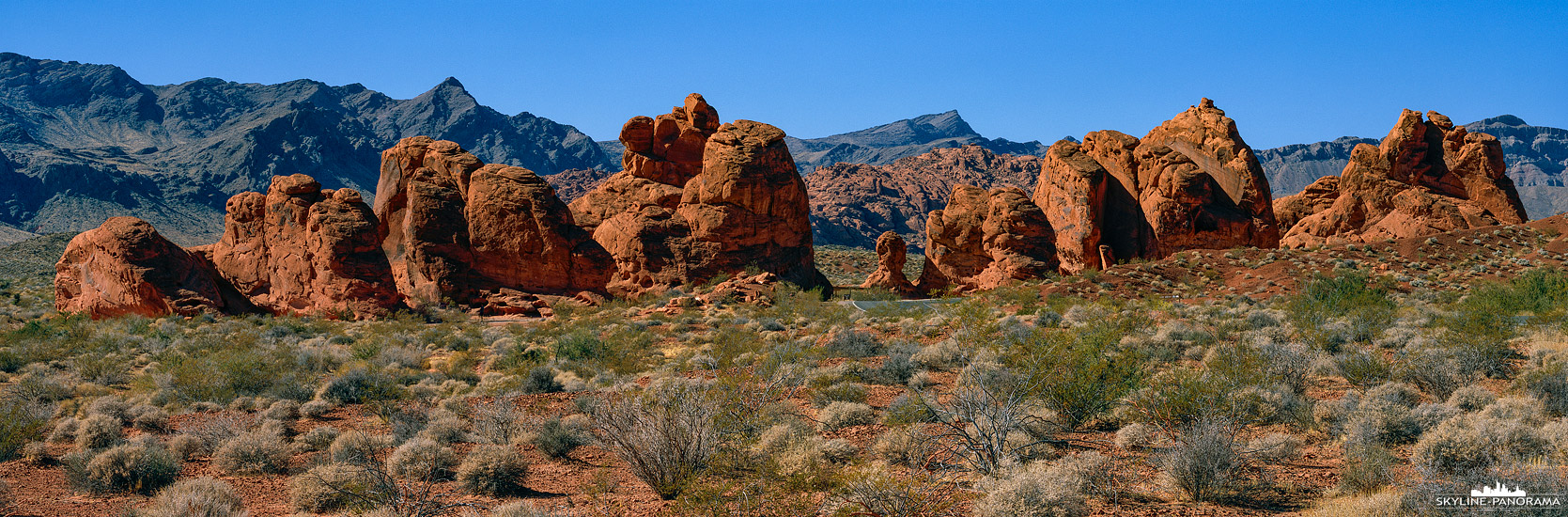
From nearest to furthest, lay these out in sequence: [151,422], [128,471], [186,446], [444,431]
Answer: [128,471] < [186,446] < [444,431] < [151,422]

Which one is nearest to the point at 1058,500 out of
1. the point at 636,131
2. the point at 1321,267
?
the point at 1321,267

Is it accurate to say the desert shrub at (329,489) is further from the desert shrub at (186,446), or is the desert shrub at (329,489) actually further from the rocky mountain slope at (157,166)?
the rocky mountain slope at (157,166)

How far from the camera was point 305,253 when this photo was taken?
26.8 metres

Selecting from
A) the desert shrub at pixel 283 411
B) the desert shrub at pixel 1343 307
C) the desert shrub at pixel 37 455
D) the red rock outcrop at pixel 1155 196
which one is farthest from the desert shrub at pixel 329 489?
the red rock outcrop at pixel 1155 196

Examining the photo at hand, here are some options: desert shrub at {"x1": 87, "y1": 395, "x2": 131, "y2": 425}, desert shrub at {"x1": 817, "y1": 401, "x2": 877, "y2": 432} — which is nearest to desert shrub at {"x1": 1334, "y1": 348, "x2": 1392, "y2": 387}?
desert shrub at {"x1": 817, "y1": 401, "x2": 877, "y2": 432}

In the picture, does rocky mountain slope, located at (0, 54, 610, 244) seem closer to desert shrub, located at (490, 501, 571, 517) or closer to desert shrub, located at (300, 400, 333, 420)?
desert shrub, located at (300, 400, 333, 420)

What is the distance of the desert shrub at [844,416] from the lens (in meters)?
11.3

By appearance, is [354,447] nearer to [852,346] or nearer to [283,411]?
[283,411]

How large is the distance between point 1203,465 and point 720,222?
22318 mm

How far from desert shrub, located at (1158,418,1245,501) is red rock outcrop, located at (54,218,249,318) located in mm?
24967

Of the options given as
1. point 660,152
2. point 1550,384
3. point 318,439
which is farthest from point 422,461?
point 660,152

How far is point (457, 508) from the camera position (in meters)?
8.20

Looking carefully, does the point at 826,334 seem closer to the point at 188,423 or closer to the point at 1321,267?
the point at 188,423

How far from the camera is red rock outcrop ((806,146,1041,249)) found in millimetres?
115375
